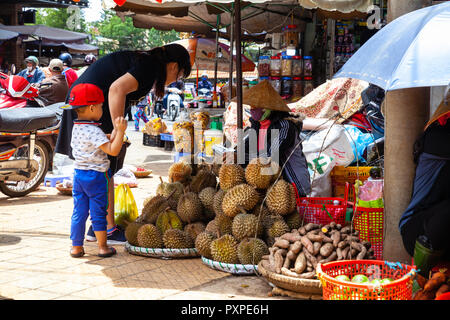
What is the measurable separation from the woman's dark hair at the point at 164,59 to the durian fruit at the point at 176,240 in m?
1.21

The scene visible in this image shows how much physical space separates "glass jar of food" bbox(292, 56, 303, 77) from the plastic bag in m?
3.43

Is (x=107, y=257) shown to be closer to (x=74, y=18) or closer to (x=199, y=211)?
(x=199, y=211)

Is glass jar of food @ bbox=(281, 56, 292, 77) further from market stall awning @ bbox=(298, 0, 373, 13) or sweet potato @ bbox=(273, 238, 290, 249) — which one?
sweet potato @ bbox=(273, 238, 290, 249)

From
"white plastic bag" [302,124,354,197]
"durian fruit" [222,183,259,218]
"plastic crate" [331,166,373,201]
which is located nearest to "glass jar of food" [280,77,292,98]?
"white plastic bag" [302,124,354,197]

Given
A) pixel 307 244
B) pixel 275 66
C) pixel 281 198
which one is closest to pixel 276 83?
pixel 275 66

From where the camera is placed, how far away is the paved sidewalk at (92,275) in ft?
11.9

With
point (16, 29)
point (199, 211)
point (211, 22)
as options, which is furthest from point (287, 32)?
point (16, 29)

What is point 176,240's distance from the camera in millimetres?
4523

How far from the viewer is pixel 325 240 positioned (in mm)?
3609

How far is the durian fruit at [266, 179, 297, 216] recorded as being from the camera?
13.7 ft

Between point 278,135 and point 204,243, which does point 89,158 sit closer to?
point 204,243

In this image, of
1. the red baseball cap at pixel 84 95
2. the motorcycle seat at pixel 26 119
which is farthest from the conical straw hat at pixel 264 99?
the motorcycle seat at pixel 26 119

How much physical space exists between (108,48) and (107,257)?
4616cm

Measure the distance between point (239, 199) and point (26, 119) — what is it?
13.3 feet
